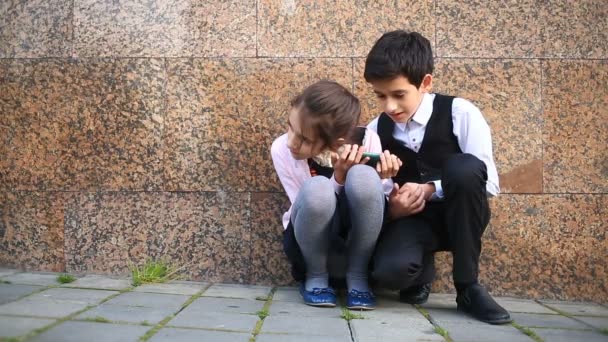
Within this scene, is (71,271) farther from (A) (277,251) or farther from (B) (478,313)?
(B) (478,313)

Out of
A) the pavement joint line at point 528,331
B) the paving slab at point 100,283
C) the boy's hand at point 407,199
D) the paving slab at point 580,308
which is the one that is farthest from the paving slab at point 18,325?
the paving slab at point 580,308

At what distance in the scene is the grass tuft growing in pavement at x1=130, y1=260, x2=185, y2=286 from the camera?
291cm

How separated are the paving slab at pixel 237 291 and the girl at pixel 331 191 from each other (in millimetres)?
260

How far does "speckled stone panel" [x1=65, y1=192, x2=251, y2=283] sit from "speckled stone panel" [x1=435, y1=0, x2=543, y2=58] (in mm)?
1492

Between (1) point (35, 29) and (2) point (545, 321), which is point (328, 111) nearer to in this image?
(2) point (545, 321)

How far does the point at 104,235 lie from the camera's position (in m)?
3.13

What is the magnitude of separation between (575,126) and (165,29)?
240cm

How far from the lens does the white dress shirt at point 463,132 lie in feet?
8.52

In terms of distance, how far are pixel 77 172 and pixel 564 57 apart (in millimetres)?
2845

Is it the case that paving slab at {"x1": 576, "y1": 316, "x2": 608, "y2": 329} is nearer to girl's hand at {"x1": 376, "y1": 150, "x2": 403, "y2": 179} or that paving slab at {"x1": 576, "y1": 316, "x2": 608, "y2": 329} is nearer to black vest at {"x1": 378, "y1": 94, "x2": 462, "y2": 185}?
black vest at {"x1": 378, "y1": 94, "x2": 462, "y2": 185}

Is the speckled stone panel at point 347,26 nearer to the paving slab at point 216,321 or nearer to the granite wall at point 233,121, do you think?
the granite wall at point 233,121

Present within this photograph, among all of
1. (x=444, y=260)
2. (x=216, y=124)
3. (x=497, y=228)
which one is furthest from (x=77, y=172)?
(x=497, y=228)

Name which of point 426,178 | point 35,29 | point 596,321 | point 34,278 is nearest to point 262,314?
point 426,178

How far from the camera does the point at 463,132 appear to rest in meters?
2.65
